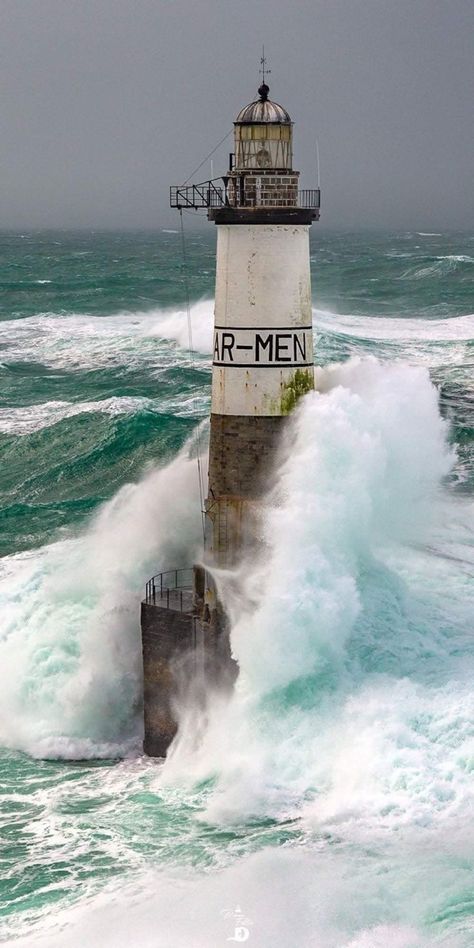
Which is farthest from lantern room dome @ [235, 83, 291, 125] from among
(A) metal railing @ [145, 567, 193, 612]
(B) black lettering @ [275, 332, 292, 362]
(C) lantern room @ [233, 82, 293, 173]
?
(A) metal railing @ [145, 567, 193, 612]

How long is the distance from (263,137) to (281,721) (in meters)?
7.04

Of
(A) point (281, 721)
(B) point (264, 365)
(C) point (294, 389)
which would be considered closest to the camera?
(A) point (281, 721)

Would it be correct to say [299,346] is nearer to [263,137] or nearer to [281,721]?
[263,137]

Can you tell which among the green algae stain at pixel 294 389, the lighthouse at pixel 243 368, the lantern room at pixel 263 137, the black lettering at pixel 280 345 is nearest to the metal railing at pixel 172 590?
the lighthouse at pixel 243 368

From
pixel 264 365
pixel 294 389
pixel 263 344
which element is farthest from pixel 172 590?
pixel 263 344

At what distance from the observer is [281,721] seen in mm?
17391

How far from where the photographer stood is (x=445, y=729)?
54.8 feet

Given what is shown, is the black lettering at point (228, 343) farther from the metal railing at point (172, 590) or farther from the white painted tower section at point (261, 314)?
the metal railing at point (172, 590)

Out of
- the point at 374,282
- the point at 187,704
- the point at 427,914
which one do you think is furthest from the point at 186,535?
the point at 374,282

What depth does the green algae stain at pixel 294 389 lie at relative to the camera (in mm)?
18156

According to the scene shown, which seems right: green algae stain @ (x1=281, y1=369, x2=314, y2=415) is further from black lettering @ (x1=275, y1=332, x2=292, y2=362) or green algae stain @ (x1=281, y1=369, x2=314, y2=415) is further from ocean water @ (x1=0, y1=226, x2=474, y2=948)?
black lettering @ (x1=275, y1=332, x2=292, y2=362)

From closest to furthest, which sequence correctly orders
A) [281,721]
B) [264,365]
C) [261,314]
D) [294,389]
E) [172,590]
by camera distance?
[281,721], [261,314], [264,365], [294,389], [172,590]

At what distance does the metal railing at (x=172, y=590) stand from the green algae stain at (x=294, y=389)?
9.54 ft

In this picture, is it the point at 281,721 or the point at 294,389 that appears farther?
the point at 294,389
